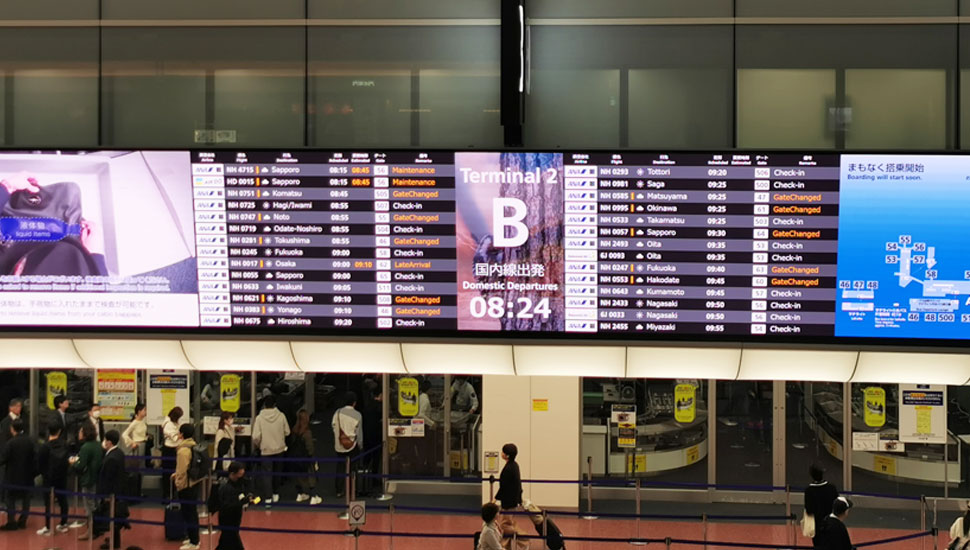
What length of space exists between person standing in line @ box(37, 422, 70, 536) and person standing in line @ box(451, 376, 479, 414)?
197 inches

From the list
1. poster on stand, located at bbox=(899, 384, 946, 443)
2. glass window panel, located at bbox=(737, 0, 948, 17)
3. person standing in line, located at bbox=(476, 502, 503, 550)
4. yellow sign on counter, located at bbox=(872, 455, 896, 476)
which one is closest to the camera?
person standing in line, located at bbox=(476, 502, 503, 550)

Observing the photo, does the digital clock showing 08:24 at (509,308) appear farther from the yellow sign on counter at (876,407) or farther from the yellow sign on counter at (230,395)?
the yellow sign on counter at (876,407)

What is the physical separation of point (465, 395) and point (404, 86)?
5.47 m

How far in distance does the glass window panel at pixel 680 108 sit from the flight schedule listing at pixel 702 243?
114 cm

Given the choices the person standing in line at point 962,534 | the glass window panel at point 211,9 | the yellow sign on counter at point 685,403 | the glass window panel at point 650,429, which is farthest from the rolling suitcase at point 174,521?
the person standing in line at point 962,534

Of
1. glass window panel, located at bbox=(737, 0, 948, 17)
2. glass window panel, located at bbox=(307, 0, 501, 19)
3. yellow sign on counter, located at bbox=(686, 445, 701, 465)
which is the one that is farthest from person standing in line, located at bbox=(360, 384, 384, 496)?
glass window panel, located at bbox=(737, 0, 948, 17)

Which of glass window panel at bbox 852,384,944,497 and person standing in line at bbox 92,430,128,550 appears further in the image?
glass window panel at bbox 852,384,944,497

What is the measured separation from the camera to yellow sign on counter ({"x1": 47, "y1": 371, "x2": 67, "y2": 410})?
558 inches

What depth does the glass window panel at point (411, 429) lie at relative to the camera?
13.9 meters

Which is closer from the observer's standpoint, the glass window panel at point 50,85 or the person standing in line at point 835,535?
the person standing in line at point 835,535

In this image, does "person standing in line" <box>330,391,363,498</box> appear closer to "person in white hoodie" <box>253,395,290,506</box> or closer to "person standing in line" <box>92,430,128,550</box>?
"person in white hoodie" <box>253,395,290,506</box>

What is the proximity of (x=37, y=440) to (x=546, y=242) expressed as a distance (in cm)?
911

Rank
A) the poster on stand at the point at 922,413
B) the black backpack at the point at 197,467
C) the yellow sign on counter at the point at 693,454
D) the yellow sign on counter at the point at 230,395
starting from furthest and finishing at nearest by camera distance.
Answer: the yellow sign on counter at the point at 230,395 → the yellow sign on counter at the point at 693,454 → the poster on stand at the point at 922,413 → the black backpack at the point at 197,467

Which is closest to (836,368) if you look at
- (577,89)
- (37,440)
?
(577,89)
